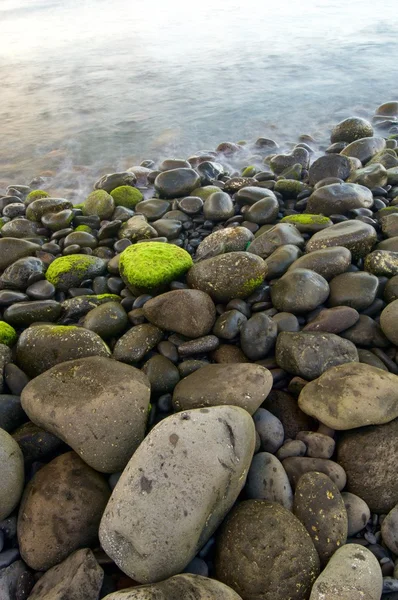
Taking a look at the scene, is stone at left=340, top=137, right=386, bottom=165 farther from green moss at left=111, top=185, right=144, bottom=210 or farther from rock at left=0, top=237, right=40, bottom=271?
rock at left=0, top=237, right=40, bottom=271

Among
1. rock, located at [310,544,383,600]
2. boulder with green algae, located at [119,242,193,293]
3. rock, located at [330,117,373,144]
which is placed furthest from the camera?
rock, located at [330,117,373,144]

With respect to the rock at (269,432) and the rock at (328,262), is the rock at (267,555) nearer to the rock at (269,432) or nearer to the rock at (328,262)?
the rock at (269,432)

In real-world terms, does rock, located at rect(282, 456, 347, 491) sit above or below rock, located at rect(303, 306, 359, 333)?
below

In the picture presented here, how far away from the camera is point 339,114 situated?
8.95 m

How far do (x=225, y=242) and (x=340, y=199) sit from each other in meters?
1.36

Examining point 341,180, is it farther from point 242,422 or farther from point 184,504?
point 184,504

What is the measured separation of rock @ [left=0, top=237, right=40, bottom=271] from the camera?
439 cm

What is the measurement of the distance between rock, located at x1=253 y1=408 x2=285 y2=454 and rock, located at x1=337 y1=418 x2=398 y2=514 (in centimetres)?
34

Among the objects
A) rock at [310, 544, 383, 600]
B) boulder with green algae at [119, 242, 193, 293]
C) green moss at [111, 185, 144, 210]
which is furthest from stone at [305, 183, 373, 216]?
rock at [310, 544, 383, 600]

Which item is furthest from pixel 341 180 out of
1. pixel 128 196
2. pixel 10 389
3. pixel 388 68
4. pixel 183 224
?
pixel 388 68

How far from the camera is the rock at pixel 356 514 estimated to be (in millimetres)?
2229

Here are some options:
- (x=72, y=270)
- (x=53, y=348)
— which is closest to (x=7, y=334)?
(x=53, y=348)

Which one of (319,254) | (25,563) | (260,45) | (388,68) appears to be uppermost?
(260,45)

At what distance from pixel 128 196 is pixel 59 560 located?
14.1ft
